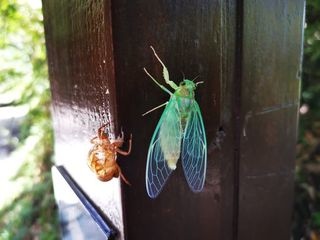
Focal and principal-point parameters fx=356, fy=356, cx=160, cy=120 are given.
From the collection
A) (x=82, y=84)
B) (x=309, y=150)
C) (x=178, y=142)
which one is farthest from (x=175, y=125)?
(x=309, y=150)

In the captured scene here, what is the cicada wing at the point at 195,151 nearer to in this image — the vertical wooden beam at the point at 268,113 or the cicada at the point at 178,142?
the cicada at the point at 178,142

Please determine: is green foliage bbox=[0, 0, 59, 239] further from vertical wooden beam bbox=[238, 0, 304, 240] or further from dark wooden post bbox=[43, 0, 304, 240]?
vertical wooden beam bbox=[238, 0, 304, 240]

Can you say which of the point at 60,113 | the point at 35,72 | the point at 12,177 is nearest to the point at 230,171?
the point at 60,113

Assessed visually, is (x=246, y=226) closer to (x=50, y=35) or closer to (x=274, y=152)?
(x=274, y=152)

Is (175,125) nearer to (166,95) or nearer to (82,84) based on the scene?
(166,95)

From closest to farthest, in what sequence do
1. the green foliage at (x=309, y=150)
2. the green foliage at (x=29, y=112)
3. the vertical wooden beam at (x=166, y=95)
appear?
1. the vertical wooden beam at (x=166, y=95)
2. the green foliage at (x=309, y=150)
3. the green foliage at (x=29, y=112)

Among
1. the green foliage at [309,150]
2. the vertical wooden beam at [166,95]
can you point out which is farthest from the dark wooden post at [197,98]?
the green foliage at [309,150]
